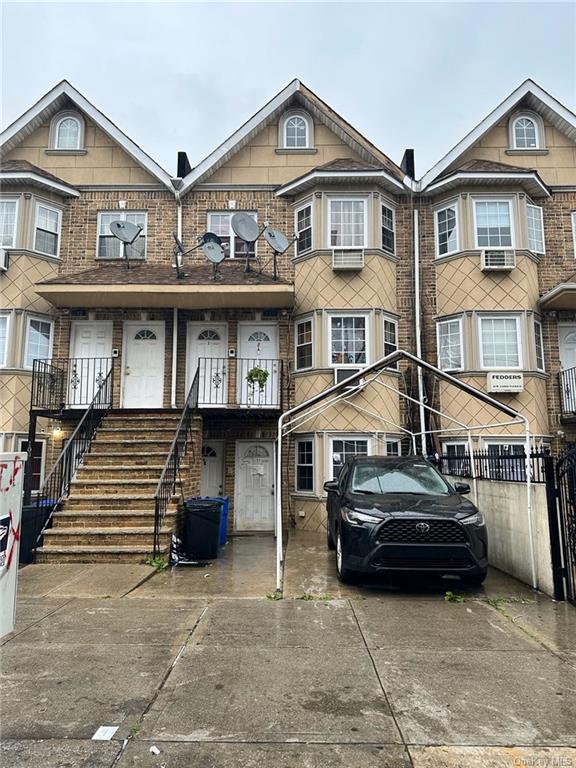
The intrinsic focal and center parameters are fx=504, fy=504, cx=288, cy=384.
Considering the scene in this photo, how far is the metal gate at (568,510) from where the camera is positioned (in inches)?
218

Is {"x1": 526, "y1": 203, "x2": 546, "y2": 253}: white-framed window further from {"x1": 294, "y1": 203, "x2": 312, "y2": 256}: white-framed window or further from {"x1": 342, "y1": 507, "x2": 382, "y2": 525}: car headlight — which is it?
{"x1": 342, "y1": 507, "x2": 382, "y2": 525}: car headlight

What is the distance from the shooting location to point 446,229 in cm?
1350

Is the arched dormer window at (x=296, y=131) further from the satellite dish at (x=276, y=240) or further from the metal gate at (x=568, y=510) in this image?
the metal gate at (x=568, y=510)

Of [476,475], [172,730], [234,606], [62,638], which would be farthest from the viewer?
[476,475]

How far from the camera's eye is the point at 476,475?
28.3 ft

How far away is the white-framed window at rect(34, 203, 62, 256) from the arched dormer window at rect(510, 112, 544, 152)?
503 inches

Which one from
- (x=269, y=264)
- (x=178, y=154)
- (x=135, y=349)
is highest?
(x=178, y=154)

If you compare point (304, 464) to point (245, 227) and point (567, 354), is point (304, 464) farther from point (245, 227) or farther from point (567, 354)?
point (567, 354)

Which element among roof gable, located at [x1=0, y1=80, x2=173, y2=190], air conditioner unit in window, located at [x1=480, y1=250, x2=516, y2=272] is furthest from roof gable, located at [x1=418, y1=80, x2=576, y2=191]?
roof gable, located at [x1=0, y1=80, x2=173, y2=190]

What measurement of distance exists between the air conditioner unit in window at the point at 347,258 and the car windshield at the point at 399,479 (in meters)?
6.60

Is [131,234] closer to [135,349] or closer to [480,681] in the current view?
[135,349]

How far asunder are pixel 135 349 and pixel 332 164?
7105mm

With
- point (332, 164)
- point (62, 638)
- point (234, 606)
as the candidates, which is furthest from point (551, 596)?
point (332, 164)

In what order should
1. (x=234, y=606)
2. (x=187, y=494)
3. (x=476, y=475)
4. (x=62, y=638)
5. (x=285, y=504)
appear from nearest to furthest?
(x=62, y=638)
(x=234, y=606)
(x=476, y=475)
(x=187, y=494)
(x=285, y=504)
